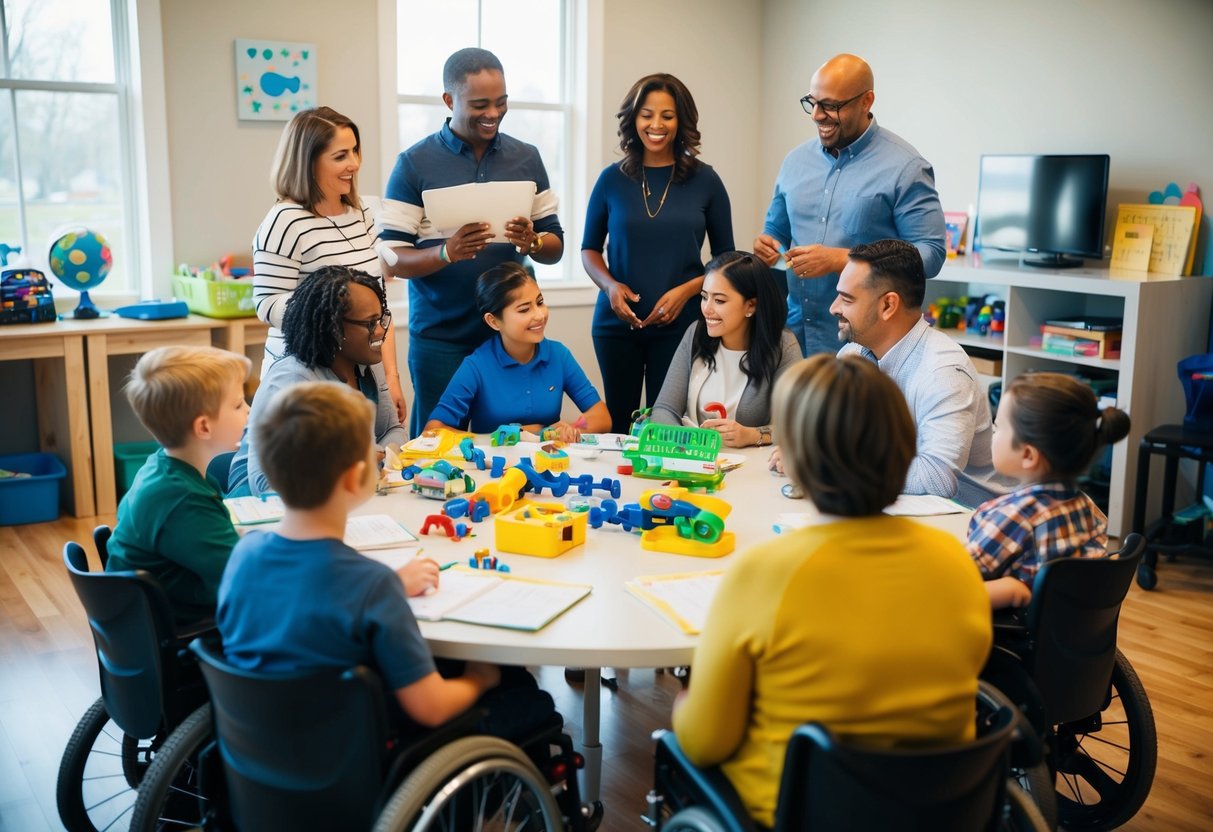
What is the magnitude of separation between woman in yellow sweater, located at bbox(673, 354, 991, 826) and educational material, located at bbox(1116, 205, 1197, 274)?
337 centimetres

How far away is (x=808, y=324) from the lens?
3455 mm

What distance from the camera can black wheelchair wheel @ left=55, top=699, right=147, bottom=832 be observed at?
1.98m

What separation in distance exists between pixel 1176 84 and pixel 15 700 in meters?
4.35

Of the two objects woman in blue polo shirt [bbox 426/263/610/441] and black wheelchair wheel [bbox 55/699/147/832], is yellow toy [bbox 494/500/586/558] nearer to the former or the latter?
black wheelchair wheel [bbox 55/699/147/832]

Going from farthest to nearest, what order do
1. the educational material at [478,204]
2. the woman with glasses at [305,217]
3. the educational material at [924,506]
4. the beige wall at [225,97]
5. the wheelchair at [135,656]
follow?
1. the beige wall at [225,97]
2. the educational material at [478,204]
3. the woman with glasses at [305,217]
4. the educational material at [924,506]
5. the wheelchair at [135,656]

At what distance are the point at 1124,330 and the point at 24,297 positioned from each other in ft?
13.3

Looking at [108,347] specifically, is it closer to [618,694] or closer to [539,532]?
[618,694]

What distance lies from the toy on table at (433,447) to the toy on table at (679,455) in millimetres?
416

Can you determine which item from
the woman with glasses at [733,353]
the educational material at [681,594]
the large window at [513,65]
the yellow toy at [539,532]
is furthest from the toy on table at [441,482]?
the large window at [513,65]

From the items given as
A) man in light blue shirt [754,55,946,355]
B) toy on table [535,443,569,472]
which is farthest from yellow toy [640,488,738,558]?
man in light blue shirt [754,55,946,355]

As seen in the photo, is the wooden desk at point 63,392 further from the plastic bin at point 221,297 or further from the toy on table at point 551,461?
the toy on table at point 551,461

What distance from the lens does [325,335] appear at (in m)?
2.48

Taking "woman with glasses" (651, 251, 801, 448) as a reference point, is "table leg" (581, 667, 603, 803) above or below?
below

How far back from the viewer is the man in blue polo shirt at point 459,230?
10.2ft
